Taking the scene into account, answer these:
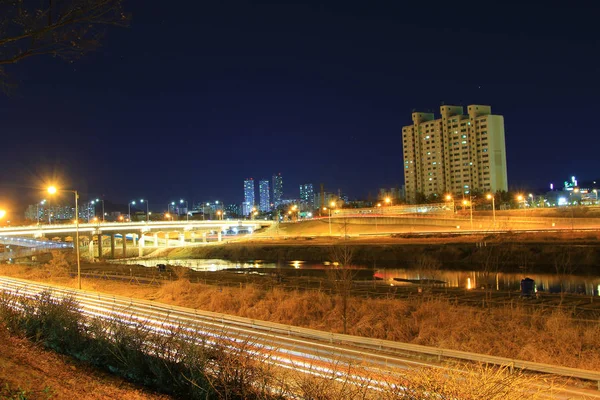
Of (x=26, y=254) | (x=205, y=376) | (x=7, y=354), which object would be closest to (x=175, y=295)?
(x=7, y=354)

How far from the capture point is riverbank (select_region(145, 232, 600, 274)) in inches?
1884

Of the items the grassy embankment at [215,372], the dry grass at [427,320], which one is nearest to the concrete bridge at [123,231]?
the dry grass at [427,320]

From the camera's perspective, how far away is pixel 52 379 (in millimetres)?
8430

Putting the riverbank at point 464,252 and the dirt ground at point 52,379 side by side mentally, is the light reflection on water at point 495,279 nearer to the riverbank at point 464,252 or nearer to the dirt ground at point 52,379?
the riverbank at point 464,252

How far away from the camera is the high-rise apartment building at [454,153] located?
129 m

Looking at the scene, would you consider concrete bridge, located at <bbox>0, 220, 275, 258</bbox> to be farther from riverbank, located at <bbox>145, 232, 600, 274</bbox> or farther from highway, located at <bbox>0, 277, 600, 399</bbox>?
highway, located at <bbox>0, 277, 600, 399</bbox>

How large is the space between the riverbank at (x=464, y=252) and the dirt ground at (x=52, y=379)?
2890cm

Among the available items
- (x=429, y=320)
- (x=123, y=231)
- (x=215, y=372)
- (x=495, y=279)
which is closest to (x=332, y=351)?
(x=215, y=372)

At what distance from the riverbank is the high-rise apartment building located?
68132 millimetres

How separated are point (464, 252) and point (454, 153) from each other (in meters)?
86.6

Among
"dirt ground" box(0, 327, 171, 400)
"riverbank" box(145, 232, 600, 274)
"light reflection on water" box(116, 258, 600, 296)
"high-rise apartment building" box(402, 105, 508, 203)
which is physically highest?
"high-rise apartment building" box(402, 105, 508, 203)

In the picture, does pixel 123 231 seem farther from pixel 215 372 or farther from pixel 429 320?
pixel 215 372

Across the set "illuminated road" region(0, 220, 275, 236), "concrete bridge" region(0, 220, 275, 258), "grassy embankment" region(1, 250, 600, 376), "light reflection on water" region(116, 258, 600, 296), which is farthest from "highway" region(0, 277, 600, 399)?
"illuminated road" region(0, 220, 275, 236)

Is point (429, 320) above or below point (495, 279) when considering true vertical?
above
